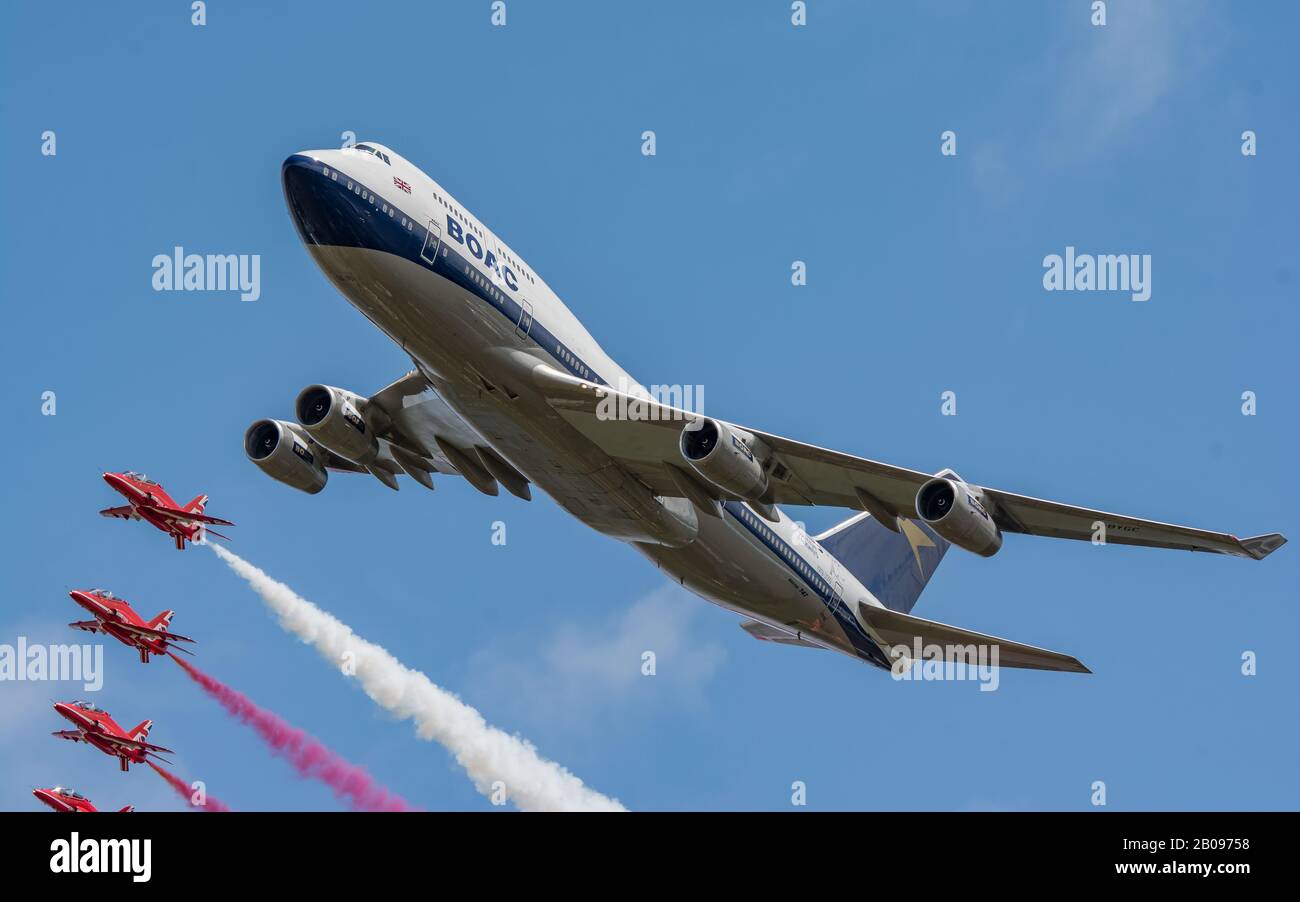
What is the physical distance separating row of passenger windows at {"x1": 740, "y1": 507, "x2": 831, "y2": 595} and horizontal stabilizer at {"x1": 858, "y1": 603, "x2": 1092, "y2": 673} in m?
2.39

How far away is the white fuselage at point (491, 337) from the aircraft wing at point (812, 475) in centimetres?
55

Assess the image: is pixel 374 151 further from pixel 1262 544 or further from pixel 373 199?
pixel 1262 544

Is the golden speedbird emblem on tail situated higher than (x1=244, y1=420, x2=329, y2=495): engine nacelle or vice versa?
(x1=244, y1=420, x2=329, y2=495): engine nacelle

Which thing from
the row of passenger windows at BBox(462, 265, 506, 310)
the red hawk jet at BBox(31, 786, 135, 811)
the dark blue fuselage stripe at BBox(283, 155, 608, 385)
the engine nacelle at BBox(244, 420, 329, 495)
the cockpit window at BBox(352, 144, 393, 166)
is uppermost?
the cockpit window at BBox(352, 144, 393, 166)

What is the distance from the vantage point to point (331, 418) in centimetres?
4838

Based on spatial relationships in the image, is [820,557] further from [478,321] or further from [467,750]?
[478,321]

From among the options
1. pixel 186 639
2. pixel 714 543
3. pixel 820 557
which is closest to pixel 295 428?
pixel 186 639

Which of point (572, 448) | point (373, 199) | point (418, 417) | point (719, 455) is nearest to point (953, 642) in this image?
point (719, 455)

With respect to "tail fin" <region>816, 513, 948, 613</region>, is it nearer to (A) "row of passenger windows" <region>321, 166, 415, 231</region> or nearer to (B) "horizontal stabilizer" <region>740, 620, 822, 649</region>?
(B) "horizontal stabilizer" <region>740, 620, 822, 649</region>

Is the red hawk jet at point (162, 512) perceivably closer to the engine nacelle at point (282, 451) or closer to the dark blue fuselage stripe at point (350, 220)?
the engine nacelle at point (282, 451)

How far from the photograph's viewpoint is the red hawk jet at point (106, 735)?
56438 mm

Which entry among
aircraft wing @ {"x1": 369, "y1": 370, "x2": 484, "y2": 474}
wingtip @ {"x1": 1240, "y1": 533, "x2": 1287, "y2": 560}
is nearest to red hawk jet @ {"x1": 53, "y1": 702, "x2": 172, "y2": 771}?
aircraft wing @ {"x1": 369, "y1": 370, "x2": 484, "y2": 474}

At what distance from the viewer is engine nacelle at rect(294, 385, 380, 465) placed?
48.5 m

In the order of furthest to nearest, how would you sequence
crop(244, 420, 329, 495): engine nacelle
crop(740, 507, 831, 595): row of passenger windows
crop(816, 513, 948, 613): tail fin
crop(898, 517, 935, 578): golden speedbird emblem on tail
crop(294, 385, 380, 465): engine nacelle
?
crop(898, 517, 935, 578): golden speedbird emblem on tail
crop(816, 513, 948, 613): tail fin
crop(244, 420, 329, 495): engine nacelle
crop(740, 507, 831, 595): row of passenger windows
crop(294, 385, 380, 465): engine nacelle
